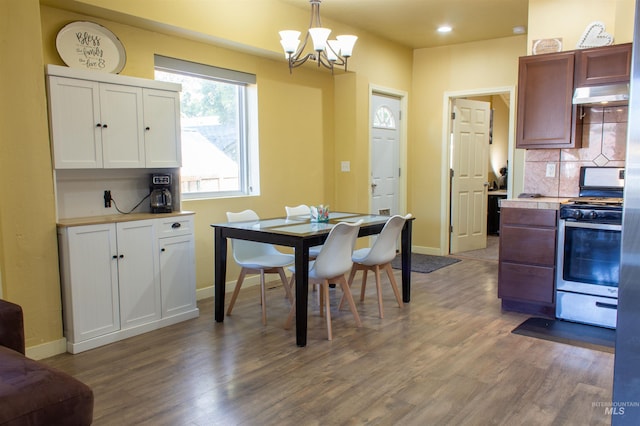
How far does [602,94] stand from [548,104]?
0.47m

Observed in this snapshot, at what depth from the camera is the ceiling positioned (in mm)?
4582

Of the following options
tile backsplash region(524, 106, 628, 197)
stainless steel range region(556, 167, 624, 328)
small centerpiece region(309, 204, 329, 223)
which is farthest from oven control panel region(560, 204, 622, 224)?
small centerpiece region(309, 204, 329, 223)

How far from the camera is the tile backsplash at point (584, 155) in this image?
386cm

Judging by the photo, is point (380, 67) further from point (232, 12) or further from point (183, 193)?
point (183, 193)

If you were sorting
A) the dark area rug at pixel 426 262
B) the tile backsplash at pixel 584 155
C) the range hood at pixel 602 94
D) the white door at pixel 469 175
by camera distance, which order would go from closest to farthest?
the range hood at pixel 602 94 → the tile backsplash at pixel 584 155 → the dark area rug at pixel 426 262 → the white door at pixel 469 175

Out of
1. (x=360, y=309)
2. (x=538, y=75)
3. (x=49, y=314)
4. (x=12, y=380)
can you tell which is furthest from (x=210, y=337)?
(x=538, y=75)

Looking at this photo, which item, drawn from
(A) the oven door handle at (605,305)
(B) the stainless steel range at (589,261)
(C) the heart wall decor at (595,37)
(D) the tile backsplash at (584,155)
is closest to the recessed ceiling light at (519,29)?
(C) the heart wall decor at (595,37)

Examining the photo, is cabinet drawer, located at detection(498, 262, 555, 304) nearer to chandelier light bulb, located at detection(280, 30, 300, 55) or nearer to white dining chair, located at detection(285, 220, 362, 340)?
white dining chair, located at detection(285, 220, 362, 340)

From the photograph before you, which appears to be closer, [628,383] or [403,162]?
[628,383]

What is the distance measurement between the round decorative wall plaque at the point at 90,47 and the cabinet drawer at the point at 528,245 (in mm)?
3263

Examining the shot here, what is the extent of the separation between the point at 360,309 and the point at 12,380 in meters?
2.68

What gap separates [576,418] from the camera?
2221mm

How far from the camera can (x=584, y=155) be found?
13.1ft

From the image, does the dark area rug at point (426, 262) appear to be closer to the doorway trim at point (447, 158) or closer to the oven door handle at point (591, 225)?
the doorway trim at point (447, 158)
